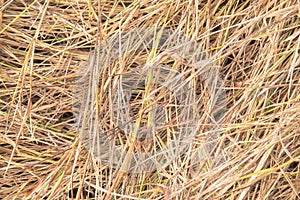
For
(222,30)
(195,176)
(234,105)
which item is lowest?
(195,176)

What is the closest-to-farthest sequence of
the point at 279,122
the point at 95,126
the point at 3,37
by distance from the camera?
the point at 279,122, the point at 95,126, the point at 3,37

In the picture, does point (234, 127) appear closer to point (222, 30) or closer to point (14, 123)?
point (222, 30)

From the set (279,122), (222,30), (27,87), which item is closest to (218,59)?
(222,30)

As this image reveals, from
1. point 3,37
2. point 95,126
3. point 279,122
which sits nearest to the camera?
point 279,122

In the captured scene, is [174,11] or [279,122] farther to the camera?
[174,11]

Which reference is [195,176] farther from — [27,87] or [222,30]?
[27,87]

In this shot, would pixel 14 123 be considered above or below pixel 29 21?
below
